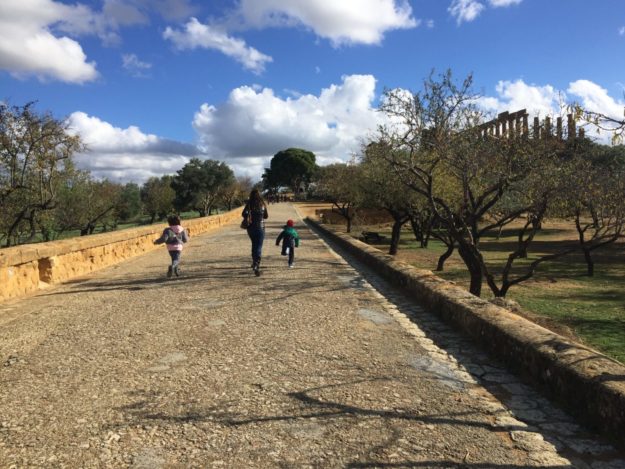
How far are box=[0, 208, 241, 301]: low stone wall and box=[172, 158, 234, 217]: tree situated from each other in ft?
178

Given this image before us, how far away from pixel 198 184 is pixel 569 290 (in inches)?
2337

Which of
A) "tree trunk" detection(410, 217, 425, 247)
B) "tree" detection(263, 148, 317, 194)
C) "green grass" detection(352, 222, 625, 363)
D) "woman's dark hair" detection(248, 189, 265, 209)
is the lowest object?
"green grass" detection(352, 222, 625, 363)

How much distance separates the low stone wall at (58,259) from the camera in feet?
24.2

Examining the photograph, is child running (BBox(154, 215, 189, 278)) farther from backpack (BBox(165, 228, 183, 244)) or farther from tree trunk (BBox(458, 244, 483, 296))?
tree trunk (BBox(458, 244, 483, 296))

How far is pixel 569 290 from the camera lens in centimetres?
1312

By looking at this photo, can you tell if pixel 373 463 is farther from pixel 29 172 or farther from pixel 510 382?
pixel 29 172

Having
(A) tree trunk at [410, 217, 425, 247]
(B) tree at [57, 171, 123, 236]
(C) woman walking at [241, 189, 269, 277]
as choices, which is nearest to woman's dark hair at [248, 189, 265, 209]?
(C) woman walking at [241, 189, 269, 277]

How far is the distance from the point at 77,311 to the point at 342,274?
510 cm

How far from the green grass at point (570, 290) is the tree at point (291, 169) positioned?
7640 centimetres

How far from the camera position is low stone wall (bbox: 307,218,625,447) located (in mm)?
3029

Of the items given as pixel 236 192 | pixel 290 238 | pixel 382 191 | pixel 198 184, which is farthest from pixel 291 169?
pixel 290 238

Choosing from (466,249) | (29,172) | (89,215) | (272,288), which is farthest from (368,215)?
(272,288)

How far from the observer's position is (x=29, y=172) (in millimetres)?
18781

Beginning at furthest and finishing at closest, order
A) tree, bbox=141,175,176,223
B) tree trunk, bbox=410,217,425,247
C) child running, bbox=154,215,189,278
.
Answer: tree, bbox=141,175,176,223 < tree trunk, bbox=410,217,425,247 < child running, bbox=154,215,189,278
